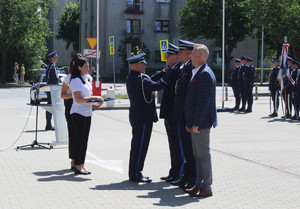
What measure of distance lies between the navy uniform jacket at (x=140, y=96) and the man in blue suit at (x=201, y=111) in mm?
848

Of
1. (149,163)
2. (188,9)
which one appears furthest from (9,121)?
(188,9)

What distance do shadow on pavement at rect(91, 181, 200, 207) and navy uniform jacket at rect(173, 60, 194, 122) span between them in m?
0.94

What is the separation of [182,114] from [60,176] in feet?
6.97

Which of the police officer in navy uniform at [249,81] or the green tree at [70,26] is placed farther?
the green tree at [70,26]

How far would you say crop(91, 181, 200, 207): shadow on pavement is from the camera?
6762 millimetres

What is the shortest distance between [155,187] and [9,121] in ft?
34.5

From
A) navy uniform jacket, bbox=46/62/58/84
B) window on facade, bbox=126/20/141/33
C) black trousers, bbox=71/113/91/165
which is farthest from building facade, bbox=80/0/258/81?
black trousers, bbox=71/113/91/165

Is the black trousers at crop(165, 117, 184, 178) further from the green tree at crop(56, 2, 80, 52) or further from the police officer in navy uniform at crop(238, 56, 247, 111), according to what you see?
the green tree at crop(56, 2, 80, 52)

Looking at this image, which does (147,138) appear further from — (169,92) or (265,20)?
(265,20)

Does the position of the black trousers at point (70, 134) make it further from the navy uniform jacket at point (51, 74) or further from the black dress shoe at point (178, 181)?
the navy uniform jacket at point (51, 74)

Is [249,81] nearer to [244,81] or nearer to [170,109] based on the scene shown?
[244,81]

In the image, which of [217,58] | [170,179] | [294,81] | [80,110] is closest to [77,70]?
[80,110]

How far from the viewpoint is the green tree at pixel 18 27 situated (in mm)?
47469

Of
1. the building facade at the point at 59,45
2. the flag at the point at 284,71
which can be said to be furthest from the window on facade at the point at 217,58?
the flag at the point at 284,71
